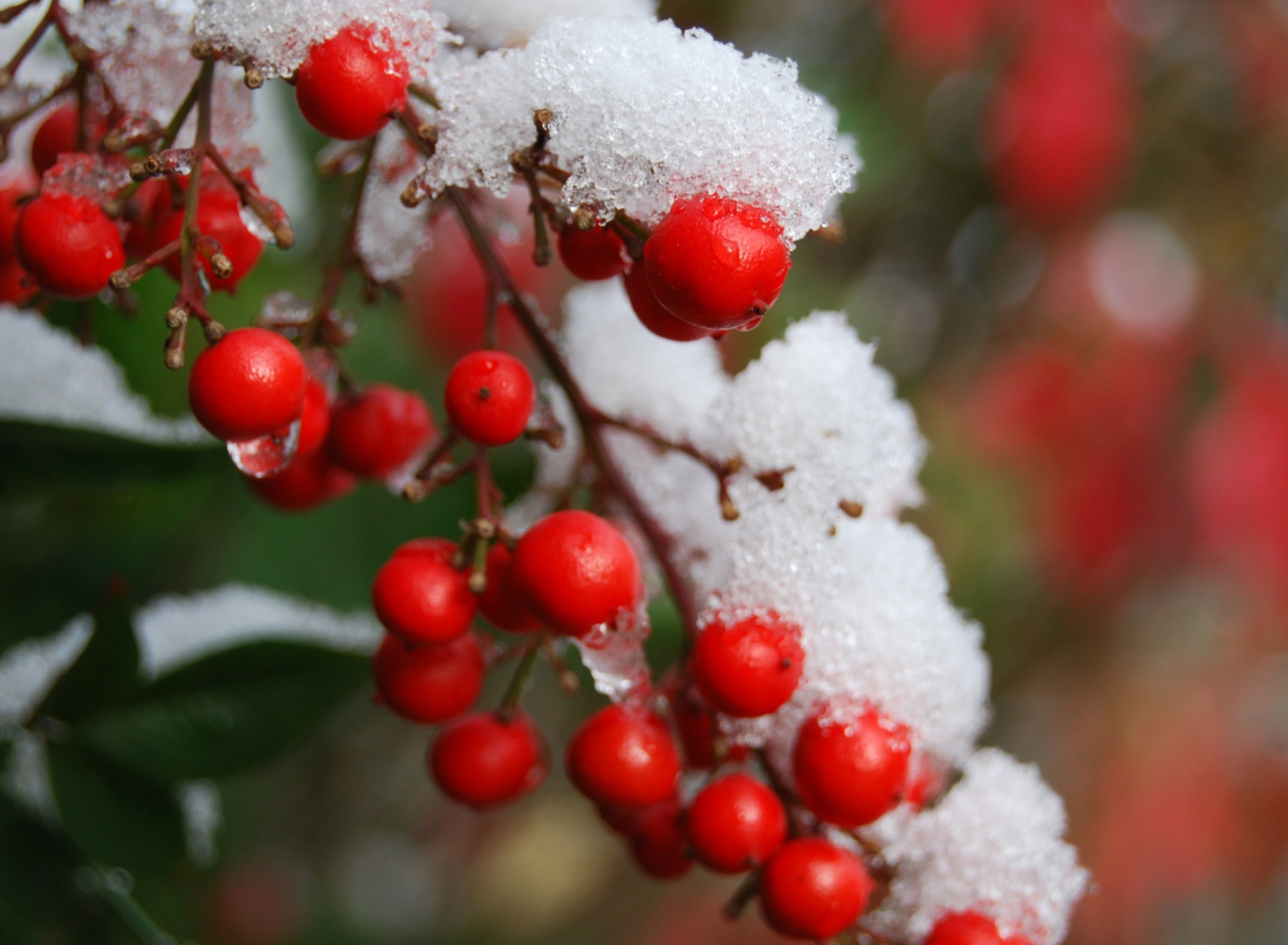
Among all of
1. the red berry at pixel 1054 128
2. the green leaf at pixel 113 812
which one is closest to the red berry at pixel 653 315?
the green leaf at pixel 113 812

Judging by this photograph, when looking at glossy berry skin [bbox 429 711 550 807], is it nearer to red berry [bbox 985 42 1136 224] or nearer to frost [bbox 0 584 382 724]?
frost [bbox 0 584 382 724]

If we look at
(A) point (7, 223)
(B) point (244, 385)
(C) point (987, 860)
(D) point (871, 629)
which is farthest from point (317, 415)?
(C) point (987, 860)

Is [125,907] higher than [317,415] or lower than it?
lower

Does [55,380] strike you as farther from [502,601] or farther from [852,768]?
Answer: [852,768]

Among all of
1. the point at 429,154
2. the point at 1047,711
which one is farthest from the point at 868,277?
the point at 429,154

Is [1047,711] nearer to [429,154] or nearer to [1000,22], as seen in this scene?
[1000,22]

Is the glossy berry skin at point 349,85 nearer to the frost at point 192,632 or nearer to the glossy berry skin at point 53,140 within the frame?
the glossy berry skin at point 53,140
